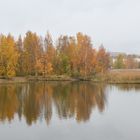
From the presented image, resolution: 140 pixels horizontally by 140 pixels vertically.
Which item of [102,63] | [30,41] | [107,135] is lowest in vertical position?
[107,135]

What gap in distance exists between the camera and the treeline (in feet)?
270

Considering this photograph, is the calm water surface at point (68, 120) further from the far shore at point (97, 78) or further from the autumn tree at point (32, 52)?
the autumn tree at point (32, 52)

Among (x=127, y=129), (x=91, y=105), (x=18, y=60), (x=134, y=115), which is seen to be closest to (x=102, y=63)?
(x=18, y=60)

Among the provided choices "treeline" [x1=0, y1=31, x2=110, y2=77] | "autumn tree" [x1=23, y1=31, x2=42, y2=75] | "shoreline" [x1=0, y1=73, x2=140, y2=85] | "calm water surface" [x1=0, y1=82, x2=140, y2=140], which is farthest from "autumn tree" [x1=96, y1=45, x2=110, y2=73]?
"calm water surface" [x1=0, y1=82, x2=140, y2=140]

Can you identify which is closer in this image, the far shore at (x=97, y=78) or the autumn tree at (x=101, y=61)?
the far shore at (x=97, y=78)

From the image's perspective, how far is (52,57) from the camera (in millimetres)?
86812

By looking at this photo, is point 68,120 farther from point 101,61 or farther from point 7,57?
point 101,61

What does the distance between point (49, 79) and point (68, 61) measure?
866cm

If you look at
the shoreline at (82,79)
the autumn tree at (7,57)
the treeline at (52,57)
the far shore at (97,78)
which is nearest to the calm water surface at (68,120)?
the shoreline at (82,79)

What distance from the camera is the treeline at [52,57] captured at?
3243 inches

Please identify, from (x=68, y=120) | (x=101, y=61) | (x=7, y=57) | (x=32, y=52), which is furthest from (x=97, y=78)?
(x=68, y=120)

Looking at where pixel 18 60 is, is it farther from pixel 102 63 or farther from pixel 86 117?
pixel 86 117

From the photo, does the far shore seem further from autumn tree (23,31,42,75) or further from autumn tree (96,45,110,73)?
autumn tree (96,45,110,73)

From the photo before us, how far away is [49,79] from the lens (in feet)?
262
